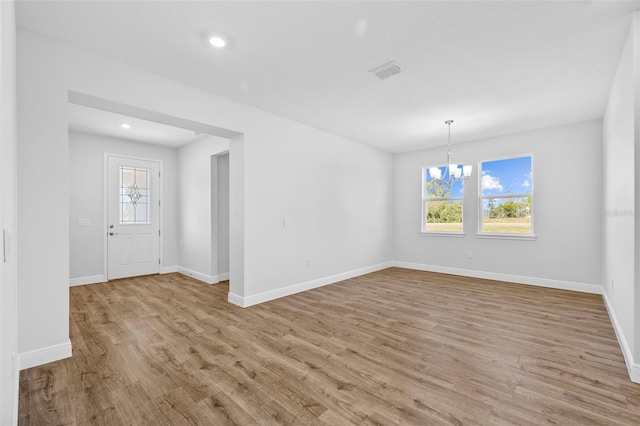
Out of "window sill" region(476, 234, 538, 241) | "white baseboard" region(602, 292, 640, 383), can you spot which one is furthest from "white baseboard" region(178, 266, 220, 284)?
"white baseboard" region(602, 292, 640, 383)

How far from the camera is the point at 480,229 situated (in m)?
5.86

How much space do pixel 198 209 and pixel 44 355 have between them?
3677mm

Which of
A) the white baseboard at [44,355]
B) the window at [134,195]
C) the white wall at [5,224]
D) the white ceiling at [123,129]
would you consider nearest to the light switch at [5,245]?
the white wall at [5,224]

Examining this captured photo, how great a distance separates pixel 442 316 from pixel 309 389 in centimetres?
218

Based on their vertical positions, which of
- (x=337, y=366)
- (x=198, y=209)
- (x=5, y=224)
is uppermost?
(x=198, y=209)

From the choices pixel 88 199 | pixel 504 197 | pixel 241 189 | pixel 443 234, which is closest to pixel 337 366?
pixel 241 189

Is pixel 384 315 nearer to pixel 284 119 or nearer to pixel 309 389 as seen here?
pixel 309 389

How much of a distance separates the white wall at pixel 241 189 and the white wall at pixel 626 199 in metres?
3.73

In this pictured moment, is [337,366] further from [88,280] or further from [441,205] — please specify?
[88,280]

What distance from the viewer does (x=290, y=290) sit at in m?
4.66

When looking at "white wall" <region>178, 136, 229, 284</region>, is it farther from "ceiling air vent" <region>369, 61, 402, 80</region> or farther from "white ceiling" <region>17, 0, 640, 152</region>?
"ceiling air vent" <region>369, 61, 402, 80</region>

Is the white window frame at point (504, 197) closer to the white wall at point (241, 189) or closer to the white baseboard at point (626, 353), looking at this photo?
the white wall at point (241, 189)

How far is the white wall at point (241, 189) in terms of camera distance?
2.45 meters

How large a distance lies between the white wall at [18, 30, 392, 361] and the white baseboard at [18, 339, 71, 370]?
0.04ft
